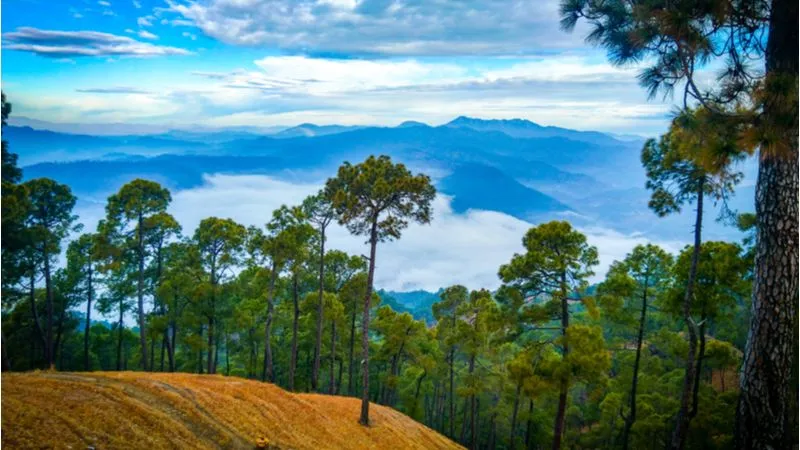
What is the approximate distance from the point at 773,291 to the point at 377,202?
572 inches

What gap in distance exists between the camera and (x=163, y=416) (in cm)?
1277

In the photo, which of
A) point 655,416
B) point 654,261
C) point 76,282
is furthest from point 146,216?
point 655,416

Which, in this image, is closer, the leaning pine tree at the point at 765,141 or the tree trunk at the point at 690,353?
the leaning pine tree at the point at 765,141

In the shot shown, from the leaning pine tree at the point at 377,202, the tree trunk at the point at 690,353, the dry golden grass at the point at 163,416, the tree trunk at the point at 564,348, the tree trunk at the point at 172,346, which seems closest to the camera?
the dry golden grass at the point at 163,416

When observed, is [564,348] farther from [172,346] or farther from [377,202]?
[172,346]

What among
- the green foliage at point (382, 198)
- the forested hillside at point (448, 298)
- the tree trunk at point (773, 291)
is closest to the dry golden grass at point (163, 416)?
the forested hillside at point (448, 298)

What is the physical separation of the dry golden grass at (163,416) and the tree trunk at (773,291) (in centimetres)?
1058

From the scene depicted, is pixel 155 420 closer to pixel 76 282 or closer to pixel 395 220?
pixel 395 220

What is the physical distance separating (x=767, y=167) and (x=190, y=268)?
90.8 ft

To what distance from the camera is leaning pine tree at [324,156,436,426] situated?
20.3 meters

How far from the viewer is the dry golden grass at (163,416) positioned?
10.4 metres

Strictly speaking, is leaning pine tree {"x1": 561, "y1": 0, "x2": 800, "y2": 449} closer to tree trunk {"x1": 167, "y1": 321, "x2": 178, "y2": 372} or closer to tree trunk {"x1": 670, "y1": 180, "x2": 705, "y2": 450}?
tree trunk {"x1": 670, "y1": 180, "x2": 705, "y2": 450}

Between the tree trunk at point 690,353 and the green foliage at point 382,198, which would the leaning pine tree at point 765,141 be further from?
the green foliage at point 382,198

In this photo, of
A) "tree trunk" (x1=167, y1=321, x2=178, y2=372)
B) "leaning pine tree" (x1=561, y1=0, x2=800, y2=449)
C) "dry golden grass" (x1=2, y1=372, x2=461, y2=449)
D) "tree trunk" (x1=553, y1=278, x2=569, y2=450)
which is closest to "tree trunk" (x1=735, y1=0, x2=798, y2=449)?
"leaning pine tree" (x1=561, y1=0, x2=800, y2=449)
